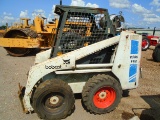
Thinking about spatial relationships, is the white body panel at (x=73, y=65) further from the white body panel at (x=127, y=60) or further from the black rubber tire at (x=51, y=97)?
the black rubber tire at (x=51, y=97)

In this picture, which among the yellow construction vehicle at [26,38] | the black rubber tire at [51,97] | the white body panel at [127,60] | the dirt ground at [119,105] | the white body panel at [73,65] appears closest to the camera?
the black rubber tire at [51,97]

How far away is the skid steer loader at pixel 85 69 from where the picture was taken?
12.7 feet

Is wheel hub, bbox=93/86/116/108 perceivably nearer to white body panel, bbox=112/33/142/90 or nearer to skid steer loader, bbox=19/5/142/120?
skid steer loader, bbox=19/5/142/120

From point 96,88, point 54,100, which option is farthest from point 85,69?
point 54,100

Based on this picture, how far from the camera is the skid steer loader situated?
3879 millimetres

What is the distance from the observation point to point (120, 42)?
13.9 ft

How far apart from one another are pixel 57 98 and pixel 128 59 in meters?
1.77

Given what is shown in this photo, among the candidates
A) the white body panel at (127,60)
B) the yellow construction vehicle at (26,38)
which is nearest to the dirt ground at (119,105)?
the white body panel at (127,60)

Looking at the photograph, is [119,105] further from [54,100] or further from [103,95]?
[54,100]

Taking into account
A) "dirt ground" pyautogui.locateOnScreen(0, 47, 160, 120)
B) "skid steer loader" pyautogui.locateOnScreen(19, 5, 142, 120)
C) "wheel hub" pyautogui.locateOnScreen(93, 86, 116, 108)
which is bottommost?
"dirt ground" pyautogui.locateOnScreen(0, 47, 160, 120)

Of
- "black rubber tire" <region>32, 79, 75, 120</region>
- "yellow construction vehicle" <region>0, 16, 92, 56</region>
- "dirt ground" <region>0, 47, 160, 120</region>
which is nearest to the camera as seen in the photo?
"black rubber tire" <region>32, 79, 75, 120</region>

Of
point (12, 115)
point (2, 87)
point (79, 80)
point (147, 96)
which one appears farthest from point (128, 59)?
point (2, 87)

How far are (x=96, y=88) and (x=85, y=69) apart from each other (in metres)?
0.48

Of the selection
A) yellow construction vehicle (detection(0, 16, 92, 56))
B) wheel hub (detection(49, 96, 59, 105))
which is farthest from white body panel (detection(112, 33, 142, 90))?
yellow construction vehicle (detection(0, 16, 92, 56))
